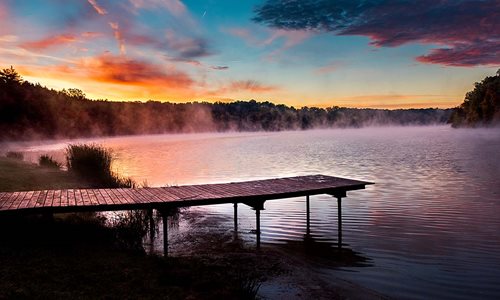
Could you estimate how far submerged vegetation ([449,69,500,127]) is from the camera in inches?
3649

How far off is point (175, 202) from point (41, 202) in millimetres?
2972

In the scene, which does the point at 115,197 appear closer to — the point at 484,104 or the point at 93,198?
the point at 93,198

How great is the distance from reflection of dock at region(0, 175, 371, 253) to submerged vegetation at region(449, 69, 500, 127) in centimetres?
9409

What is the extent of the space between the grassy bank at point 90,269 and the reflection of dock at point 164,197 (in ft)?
2.09

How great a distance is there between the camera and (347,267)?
9.41 m

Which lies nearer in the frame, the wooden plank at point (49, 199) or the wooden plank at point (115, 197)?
the wooden plank at point (49, 199)

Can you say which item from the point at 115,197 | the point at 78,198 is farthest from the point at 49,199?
the point at 115,197

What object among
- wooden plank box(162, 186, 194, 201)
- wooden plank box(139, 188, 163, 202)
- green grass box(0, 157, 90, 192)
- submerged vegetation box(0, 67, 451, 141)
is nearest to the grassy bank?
wooden plank box(139, 188, 163, 202)

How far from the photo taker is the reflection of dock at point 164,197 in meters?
9.41

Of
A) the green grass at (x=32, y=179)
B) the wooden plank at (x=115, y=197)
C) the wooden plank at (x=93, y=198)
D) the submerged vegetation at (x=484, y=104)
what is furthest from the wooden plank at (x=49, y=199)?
the submerged vegetation at (x=484, y=104)

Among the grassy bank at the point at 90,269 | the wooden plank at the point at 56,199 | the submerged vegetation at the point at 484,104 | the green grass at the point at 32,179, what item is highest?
the submerged vegetation at the point at 484,104

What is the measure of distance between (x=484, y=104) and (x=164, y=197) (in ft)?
334

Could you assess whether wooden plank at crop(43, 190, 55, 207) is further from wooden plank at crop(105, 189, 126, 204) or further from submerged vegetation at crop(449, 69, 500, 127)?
submerged vegetation at crop(449, 69, 500, 127)

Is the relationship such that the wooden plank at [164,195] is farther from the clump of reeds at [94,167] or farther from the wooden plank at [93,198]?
the clump of reeds at [94,167]
